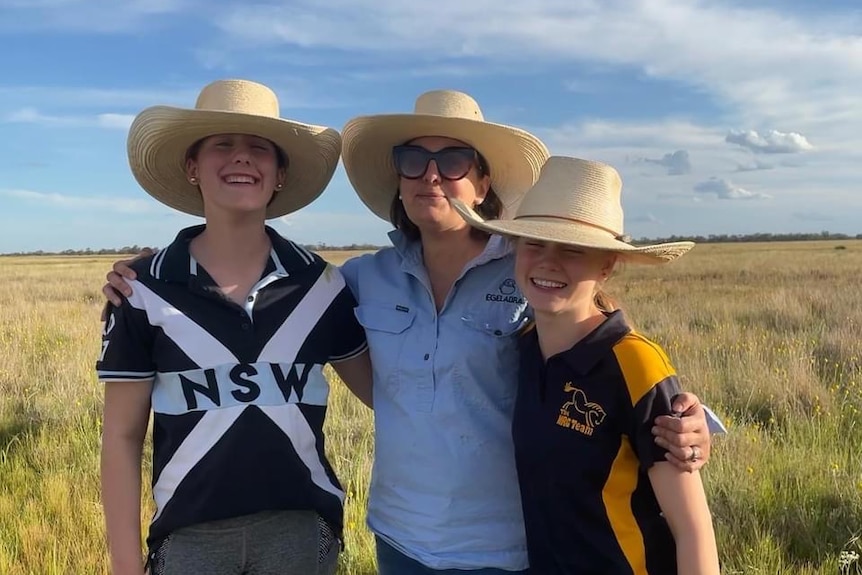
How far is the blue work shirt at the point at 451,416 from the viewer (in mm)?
2285

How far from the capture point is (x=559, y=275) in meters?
2.16

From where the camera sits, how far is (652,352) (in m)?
2.01

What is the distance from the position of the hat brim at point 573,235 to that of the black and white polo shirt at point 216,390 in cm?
73

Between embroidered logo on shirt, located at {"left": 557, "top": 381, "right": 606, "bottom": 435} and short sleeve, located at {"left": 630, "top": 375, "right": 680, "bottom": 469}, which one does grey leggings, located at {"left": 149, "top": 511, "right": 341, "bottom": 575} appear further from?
short sleeve, located at {"left": 630, "top": 375, "right": 680, "bottom": 469}

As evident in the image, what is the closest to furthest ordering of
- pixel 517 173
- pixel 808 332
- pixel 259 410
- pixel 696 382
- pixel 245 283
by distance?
1. pixel 259 410
2. pixel 245 283
3. pixel 517 173
4. pixel 696 382
5. pixel 808 332

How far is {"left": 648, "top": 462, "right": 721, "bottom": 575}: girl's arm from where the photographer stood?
188 cm

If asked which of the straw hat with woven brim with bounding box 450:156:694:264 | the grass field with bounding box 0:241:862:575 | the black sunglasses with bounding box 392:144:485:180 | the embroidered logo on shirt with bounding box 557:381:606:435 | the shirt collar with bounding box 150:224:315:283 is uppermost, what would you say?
the black sunglasses with bounding box 392:144:485:180

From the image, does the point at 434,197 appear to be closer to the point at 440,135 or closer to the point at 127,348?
the point at 440,135

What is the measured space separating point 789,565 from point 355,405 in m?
3.79

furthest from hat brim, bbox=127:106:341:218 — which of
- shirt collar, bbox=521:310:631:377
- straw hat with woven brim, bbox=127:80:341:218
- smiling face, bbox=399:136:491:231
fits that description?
shirt collar, bbox=521:310:631:377

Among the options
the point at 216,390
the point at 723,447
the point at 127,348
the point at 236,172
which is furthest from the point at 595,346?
the point at 723,447

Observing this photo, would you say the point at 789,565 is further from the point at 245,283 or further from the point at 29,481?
the point at 29,481

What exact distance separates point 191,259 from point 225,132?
482 mm

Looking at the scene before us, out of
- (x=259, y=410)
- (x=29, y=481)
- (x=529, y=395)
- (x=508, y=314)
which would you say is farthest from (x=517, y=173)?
(x=29, y=481)
